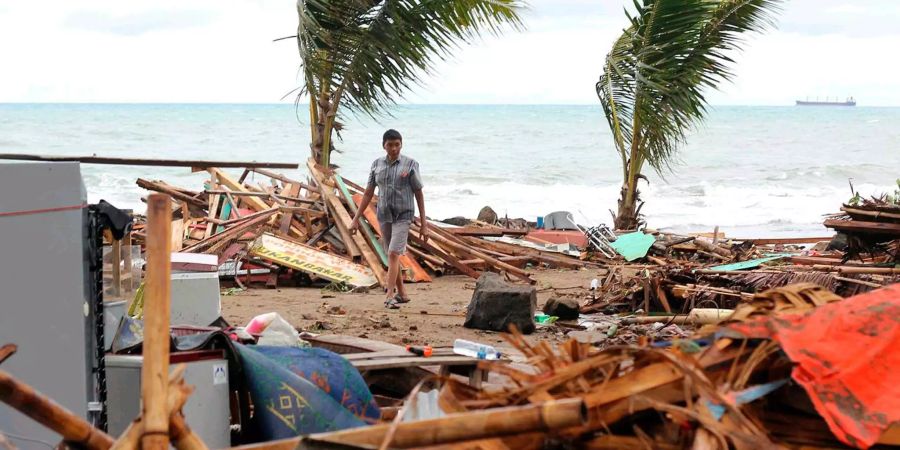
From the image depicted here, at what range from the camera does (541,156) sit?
48875 mm

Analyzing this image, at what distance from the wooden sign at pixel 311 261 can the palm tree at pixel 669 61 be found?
5952 mm

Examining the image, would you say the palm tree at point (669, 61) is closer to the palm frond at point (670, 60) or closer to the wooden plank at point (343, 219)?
the palm frond at point (670, 60)

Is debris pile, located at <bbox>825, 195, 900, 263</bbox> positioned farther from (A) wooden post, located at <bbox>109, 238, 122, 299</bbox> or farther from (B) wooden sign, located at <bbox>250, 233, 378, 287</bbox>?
(A) wooden post, located at <bbox>109, 238, 122, 299</bbox>

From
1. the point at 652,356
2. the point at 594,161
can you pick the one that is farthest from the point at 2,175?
the point at 594,161

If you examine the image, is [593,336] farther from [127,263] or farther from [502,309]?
[127,263]

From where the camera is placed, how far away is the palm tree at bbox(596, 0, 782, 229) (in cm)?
1617

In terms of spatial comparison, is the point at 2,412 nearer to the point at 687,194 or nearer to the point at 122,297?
the point at 122,297

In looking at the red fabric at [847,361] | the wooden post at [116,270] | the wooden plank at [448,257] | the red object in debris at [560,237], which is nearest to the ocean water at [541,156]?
the red object in debris at [560,237]

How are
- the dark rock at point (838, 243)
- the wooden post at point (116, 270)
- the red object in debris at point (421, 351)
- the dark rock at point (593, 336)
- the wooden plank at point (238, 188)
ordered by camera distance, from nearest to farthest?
the wooden post at point (116, 270), the red object in debris at point (421, 351), the dark rock at point (593, 336), the wooden plank at point (238, 188), the dark rock at point (838, 243)

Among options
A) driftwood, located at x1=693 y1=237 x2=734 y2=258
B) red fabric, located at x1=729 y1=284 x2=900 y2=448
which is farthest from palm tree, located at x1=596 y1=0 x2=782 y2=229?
red fabric, located at x1=729 y1=284 x2=900 y2=448

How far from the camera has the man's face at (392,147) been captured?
10.7 metres

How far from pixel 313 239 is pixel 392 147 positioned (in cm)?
331

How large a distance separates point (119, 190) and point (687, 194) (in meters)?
18.1

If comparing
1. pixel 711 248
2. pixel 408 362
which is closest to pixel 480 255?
pixel 711 248
